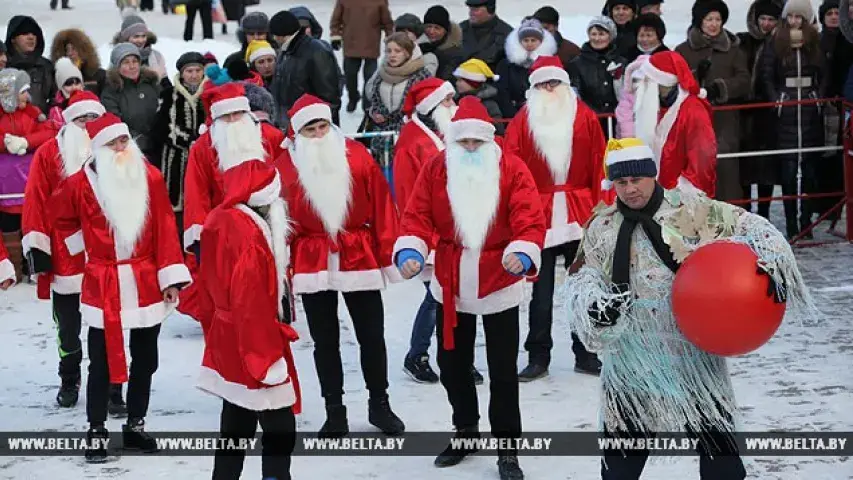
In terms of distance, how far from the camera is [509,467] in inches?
297

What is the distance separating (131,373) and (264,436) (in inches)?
60.6

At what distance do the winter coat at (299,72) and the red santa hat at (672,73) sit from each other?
4.27 metres

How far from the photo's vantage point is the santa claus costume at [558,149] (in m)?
9.05

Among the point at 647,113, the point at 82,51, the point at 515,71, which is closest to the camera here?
the point at 647,113

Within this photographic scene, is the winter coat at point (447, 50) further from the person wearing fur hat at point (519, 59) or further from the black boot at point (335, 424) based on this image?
the black boot at point (335, 424)

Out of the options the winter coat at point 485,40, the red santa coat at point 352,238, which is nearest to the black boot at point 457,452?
the red santa coat at point 352,238

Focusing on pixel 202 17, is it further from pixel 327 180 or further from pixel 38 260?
pixel 327 180

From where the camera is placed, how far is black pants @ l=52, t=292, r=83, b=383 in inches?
350

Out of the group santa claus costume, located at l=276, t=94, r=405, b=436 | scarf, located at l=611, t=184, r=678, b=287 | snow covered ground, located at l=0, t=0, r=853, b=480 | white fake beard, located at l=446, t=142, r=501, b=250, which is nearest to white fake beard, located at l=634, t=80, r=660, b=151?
snow covered ground, located at l=0, t=0, r=853, b=480

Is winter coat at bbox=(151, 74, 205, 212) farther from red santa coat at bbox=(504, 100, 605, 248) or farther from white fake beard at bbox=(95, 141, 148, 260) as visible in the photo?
white fake beard at bbox=(95, 141, 148, 260)

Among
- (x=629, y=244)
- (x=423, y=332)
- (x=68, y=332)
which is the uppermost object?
(x=629, y=244)

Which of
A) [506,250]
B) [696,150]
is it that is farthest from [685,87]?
[506,250]

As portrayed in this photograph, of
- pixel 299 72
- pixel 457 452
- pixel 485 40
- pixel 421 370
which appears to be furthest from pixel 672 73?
pixel 485 40

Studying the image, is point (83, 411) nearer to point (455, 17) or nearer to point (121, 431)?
point (121, 431)
